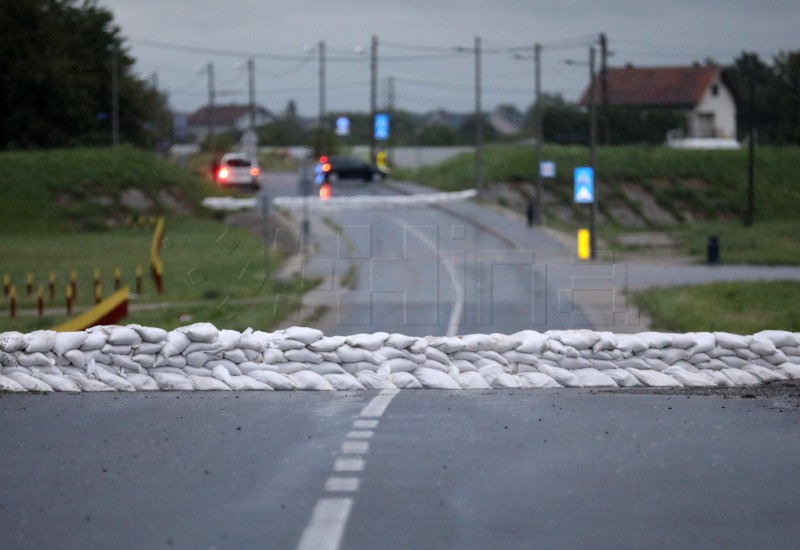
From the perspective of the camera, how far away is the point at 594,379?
595 inches

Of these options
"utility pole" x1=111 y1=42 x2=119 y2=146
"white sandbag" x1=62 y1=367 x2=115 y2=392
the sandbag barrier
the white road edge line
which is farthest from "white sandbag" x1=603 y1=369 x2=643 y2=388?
"utility pole" x1=111 y1=42 x2=119 y2=146

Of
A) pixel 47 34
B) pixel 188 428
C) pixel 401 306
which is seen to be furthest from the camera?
pixel 47 34

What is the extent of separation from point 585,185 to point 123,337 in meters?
41.3

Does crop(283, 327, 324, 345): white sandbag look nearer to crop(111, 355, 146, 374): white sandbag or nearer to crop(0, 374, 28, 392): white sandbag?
crop(111, 355, 146, 374): white sandbag

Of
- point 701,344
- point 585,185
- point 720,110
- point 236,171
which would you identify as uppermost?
point 720,110

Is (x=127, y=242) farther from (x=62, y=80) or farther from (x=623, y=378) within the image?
(x=623, y=378)

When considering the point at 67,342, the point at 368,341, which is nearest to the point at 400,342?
the point at 368,341

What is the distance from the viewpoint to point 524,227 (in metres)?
67.6

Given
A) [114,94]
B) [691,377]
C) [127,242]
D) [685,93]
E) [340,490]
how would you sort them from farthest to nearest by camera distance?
[685,93], [114,94], [127,242], [691,377], [340,490]

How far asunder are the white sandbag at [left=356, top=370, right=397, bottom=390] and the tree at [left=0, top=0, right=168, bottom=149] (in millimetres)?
67454

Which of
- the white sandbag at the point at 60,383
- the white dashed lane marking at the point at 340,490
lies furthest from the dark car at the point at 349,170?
the white dashed lane marking at the point at 340,490

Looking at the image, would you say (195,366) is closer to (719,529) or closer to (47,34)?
(719,529)

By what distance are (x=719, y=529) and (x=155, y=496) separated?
12.2 ft

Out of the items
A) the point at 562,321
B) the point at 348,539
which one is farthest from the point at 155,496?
the point at 562,321
